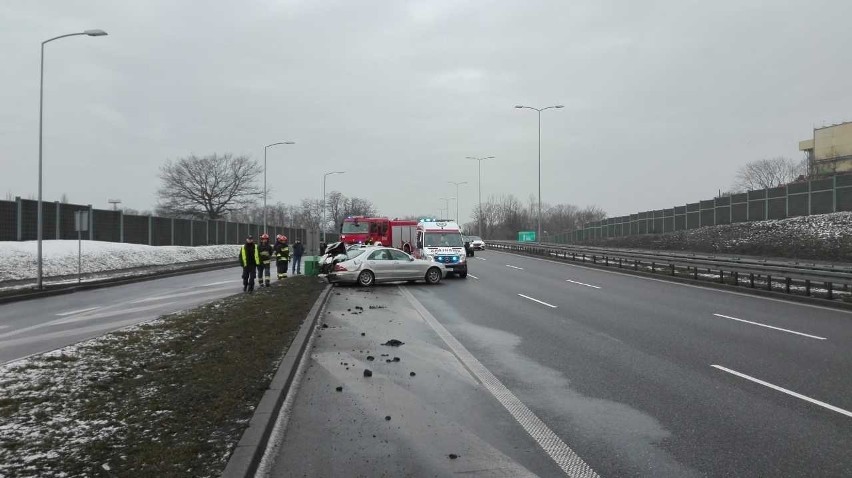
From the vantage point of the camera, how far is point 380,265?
22703mm

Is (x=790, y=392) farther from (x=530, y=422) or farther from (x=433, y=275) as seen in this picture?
(x=433, y=275)

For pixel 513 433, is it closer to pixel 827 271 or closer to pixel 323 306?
pixel 323 306

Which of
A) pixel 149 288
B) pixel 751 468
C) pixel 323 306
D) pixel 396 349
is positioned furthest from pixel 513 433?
pixel 149 288

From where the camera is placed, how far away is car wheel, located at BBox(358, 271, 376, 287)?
880 inches

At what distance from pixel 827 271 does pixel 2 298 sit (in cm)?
2467

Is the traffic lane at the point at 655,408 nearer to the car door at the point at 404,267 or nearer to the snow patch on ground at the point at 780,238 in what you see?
the car door at the point at 404,267

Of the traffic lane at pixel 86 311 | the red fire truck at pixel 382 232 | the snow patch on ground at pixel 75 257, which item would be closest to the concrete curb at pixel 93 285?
the traffic lane at pixel 86 311

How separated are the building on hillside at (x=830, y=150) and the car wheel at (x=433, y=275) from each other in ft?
206

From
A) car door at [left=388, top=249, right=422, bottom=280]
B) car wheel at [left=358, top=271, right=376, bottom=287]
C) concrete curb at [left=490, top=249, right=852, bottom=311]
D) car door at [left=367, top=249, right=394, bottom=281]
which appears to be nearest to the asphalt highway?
concrete curb at [left=490, top=249, right=852, bottom=311]

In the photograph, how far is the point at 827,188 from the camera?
36156 millimetres

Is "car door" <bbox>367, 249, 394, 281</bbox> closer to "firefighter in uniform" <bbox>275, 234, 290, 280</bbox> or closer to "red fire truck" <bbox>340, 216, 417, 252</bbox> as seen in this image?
"firefighter in uniform" <bbox>275, 234, 290, 280</bbox>

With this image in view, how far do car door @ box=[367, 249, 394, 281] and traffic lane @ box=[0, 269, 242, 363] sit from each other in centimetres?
495

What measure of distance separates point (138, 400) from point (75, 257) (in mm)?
28732

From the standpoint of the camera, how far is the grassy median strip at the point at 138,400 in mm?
4430
